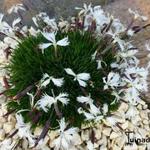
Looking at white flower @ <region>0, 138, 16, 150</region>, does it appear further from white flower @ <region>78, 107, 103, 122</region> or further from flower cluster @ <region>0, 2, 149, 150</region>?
white flower @ <region>78, 107, 103, 122</region>

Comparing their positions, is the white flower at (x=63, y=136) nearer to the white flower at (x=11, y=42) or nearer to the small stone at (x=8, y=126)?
the small stone at (x=8, y=126)

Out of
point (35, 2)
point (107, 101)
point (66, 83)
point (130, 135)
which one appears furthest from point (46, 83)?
point (35, 2)

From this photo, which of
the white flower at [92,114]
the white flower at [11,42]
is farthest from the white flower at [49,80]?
the white flower at [11,42]

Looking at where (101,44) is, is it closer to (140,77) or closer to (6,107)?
(140,77)

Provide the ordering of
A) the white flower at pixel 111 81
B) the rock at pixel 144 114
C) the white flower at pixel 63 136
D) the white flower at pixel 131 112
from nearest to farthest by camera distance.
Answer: the white flower at pixel 63 136, the white flower at pixel 111 81, the white flower at pixel 131 112, the rock at pixel 144 114

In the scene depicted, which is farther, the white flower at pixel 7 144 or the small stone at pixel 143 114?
the small stone at pixel 143 114

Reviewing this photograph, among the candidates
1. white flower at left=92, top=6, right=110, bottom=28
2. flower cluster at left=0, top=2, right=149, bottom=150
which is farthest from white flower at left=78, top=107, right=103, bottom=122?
white flower at left=92, top=6, right=110, bottom=28

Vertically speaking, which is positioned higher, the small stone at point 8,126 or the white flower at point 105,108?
the white flower at point 105,108
